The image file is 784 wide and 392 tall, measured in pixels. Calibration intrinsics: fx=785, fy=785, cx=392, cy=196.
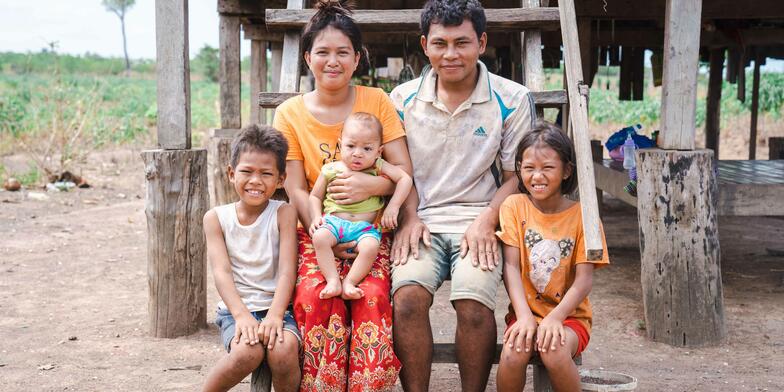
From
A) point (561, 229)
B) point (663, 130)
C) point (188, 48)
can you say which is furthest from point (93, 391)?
point (663, 130)

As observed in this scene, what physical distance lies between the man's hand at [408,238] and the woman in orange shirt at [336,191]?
53mm

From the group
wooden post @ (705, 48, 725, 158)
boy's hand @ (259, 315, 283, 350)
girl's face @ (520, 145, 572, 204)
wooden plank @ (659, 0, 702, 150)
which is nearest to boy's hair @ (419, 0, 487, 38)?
girl's face @ (520, 145, 572, 204)

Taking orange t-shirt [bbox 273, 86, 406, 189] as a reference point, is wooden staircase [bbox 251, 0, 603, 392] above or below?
above

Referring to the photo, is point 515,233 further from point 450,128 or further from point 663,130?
point 663,130

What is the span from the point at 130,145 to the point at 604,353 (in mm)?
13264

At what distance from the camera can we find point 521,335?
260 centimetres

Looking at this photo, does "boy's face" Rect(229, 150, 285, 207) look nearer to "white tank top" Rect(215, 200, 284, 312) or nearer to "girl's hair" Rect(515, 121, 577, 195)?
"white tank top" Rect(215, 200, 284, 312)

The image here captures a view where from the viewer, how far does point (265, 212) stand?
2898mm

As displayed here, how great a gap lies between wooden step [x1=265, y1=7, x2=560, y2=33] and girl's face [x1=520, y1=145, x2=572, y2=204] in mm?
946

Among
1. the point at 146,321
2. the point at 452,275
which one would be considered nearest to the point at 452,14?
the point at 452,275

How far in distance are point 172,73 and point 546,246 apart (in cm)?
240

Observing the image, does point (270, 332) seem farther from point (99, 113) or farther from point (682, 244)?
point (99, 113)

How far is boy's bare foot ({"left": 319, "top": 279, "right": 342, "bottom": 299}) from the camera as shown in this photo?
8.86 feet

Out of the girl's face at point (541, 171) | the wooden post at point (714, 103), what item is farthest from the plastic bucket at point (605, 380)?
the wooden post at point (714, 103)
